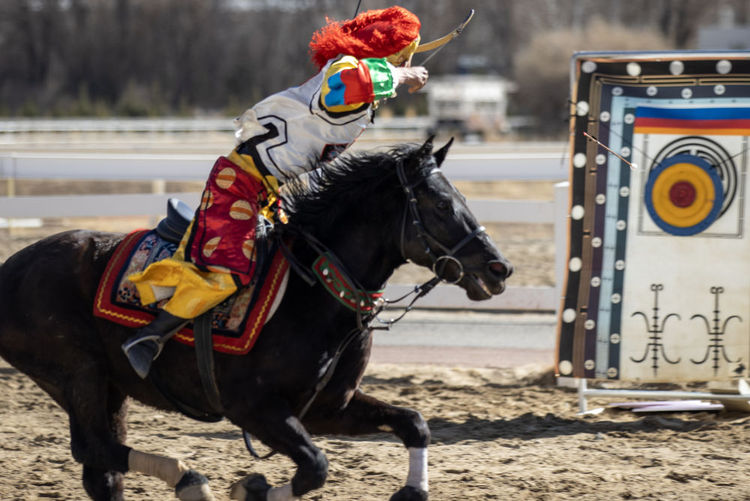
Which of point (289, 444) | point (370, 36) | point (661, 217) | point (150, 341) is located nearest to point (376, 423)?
point (289, 444)

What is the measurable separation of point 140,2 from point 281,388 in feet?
198

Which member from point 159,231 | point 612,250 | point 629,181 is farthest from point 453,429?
point 159,231

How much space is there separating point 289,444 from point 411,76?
1.67 metres

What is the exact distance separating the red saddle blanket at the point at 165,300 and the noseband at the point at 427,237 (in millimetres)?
590

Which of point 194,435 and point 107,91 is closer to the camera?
point 194,435

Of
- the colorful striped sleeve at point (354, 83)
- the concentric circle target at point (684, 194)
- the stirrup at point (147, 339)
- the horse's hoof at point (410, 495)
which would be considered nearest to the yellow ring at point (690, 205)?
the concentric circle target at point (684, 194)

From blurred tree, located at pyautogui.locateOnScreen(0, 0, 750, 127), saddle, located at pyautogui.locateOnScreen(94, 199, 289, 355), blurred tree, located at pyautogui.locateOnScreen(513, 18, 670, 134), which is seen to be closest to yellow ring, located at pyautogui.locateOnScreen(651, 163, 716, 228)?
saddle, located at pyautogui.locateOnScreen(94, 199, 289, 355)

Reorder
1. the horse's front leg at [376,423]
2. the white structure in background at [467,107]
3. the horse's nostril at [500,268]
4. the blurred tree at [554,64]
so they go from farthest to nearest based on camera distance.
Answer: the blurred tree at [554,64]
the white structure in background at [467,107]
the horse's front leg at [376,423]
the horse's nostril at [500,268]

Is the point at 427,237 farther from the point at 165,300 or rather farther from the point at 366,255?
the point at 165,300

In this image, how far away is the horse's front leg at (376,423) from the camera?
431 cm

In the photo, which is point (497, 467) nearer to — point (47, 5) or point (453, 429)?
point (453, 429)

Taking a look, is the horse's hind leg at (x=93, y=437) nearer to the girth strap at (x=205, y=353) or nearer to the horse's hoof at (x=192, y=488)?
the horse's hoof at (x=192, y=488)

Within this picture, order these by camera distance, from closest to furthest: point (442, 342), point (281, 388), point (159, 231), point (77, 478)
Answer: point (281, 388) < point (159, 231) < point (77, 478) < point (442, 342)

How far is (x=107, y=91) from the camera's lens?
54.0 metres
